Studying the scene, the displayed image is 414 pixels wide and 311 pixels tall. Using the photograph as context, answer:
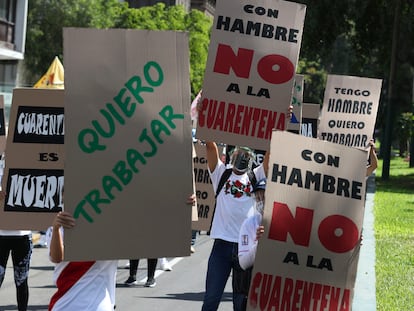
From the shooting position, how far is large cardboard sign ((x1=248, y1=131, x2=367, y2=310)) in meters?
5.54

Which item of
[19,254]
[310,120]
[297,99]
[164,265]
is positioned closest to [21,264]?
[19,254]

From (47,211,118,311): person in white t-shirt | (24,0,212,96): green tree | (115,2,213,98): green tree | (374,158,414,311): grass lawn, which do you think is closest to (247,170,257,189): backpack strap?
(374,158,414,311): grass lawn

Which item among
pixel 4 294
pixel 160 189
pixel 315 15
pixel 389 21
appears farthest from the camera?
pixel 389 21

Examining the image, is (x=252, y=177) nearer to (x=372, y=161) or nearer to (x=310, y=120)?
(x=372, y=161)

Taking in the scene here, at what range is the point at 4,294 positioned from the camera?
38.5 feet

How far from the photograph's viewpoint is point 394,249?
1503cm

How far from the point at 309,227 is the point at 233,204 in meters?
2.79

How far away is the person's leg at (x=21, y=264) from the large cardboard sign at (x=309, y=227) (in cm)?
421

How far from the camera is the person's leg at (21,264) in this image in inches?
365

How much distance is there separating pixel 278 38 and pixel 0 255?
3457mm

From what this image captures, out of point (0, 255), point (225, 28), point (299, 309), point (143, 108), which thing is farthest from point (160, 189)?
point (0, 255)

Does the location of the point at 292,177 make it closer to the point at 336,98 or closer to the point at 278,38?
the point at 278,38

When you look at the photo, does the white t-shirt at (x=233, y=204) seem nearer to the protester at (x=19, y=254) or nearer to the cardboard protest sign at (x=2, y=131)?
the protester at (x=19, y=254)

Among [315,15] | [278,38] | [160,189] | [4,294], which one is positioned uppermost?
[315,15]
